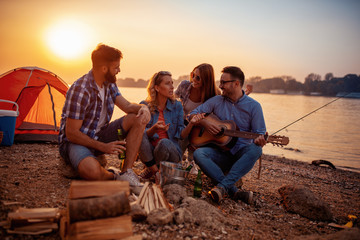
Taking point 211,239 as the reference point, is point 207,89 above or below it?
above

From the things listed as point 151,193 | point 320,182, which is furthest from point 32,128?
point 320,182

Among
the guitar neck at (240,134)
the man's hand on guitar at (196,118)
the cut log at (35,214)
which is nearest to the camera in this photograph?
the cut log at (35,214)

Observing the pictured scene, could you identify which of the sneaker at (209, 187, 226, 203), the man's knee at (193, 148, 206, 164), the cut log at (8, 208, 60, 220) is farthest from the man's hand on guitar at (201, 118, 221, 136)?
the cut log at (8, 208, 60, 220)

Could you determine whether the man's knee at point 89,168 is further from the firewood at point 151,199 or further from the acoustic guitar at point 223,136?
the acoustic guitar at point 223,136

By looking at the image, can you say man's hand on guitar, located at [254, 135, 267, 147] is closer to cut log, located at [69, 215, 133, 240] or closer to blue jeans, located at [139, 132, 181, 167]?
blue jeans, located at [139, 132, 181, 167]

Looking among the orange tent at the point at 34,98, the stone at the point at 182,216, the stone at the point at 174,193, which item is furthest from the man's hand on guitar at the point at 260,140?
the orange tent at the point at 34,98

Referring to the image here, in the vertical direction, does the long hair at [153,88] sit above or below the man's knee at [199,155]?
above

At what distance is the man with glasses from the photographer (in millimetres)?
3926

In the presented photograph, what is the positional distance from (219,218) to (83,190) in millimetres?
1679

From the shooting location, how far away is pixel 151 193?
3.29m


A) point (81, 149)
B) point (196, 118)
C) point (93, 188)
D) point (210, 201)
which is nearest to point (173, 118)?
point (196, 118)

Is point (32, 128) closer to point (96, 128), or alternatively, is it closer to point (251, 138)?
point (96, 128)

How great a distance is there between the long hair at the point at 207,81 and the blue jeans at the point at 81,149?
6.96ft

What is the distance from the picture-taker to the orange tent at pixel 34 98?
264 inches
